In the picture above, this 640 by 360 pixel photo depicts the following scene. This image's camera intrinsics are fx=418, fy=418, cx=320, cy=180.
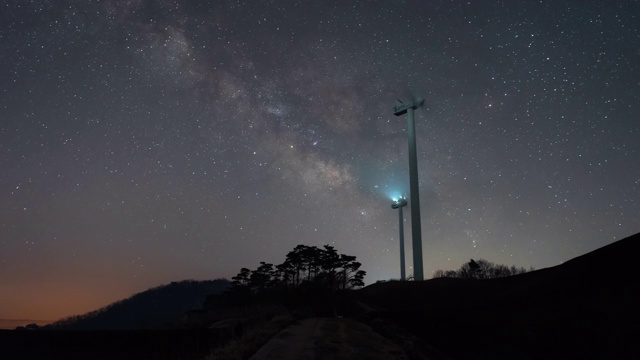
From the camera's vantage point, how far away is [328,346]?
14477mm

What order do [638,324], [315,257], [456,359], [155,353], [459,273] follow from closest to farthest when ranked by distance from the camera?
[638,324] < [456,359] < [155,353] < [315,257] < [459,273]

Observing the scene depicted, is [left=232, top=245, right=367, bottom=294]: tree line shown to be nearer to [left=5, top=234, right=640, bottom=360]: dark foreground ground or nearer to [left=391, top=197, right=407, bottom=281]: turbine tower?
[left=391, top=197, right=407, bottom=281]: turbine tower

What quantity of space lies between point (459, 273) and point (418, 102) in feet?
171

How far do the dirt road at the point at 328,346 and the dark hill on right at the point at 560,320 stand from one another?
6.23ft

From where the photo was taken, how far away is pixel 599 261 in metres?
17.7

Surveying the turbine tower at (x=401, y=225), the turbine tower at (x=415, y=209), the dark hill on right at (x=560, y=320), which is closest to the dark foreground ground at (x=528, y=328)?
the dark hill on right at (x=560, y=320)

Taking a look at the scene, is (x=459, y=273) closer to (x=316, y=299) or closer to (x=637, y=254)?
(x=316, y=299)

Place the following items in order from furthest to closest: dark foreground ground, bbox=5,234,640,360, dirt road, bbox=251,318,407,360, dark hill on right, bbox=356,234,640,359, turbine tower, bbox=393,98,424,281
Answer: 1. turbine tower, bbox=393,98,424,281
2. dirt road, bbox=251,318,407,360
3. dark foreground ground, bbox=5,234,640,360
4. dark hill on right, bbox=356,234,640,359

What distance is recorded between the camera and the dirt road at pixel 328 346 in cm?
1284

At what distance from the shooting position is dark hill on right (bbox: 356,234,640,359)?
40.1ft

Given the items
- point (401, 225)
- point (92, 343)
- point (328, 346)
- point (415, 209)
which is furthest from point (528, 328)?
point (401, 225)

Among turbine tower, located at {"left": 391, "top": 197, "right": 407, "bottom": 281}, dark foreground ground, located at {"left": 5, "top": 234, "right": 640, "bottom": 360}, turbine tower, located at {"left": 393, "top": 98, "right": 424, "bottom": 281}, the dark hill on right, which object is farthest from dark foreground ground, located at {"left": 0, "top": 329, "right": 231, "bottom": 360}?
turbine tower, located at {"left": 391, "top": 197, "right": 407, "bottom": 281}

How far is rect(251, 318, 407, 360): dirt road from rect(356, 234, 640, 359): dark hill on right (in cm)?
190

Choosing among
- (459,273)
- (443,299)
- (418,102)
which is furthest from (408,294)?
(459,273)
